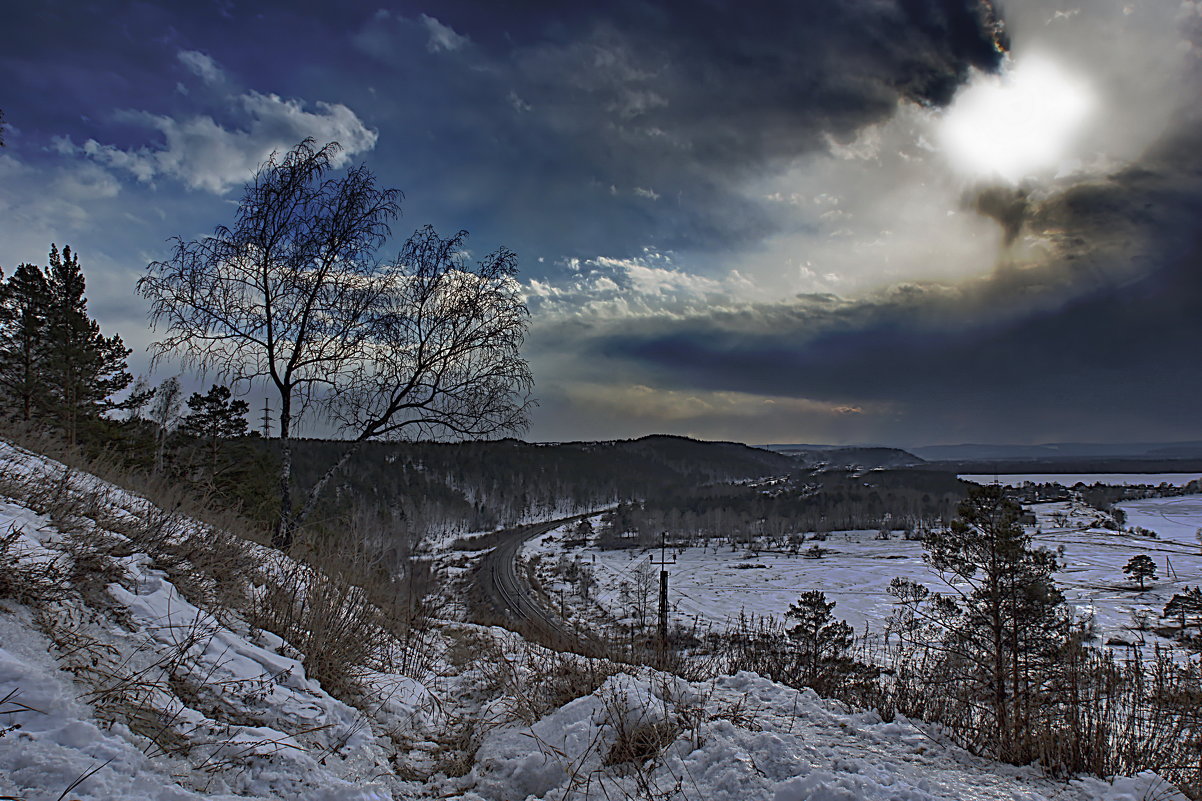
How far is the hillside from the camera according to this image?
248 cm

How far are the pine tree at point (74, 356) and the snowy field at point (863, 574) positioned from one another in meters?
34.7

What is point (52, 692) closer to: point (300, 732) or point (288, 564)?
point (300, 732)

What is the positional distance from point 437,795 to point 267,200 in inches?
429

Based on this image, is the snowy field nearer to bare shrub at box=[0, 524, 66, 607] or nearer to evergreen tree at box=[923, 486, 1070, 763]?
evergreen tree at box=[923, 486, 1070, 763]

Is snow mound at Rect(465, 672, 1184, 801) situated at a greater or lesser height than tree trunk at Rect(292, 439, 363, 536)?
lesser

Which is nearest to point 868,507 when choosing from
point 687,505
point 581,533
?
point 687,505

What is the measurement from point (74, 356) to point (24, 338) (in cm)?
226

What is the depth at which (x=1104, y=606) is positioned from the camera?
193 feet

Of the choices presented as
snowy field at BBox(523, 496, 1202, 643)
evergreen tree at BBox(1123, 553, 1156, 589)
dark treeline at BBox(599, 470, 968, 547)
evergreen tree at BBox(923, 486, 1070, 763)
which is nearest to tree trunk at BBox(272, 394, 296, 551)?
evergreen tree at BBox(923, 486, 1070, 763)

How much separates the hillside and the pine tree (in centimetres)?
1794

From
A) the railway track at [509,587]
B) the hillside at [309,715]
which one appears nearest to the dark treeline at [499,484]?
the railway track at [509,587]

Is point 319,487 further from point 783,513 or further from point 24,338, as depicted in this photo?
point 783,513

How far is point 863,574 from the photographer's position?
78.3 meters

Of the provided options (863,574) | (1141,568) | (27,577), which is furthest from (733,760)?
(1141,568)
